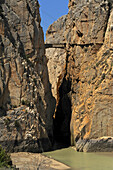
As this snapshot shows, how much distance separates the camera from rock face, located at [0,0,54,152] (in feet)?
109

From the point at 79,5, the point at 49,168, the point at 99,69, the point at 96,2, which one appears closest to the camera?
the point at 49,168

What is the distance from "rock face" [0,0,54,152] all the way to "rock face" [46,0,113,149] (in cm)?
524

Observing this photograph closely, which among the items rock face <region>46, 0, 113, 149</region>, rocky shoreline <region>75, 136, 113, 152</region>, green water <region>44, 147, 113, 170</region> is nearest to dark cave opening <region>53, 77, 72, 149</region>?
rock face <region>46, 0, 113, 149</region>

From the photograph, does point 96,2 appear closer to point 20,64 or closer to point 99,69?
point 99,69

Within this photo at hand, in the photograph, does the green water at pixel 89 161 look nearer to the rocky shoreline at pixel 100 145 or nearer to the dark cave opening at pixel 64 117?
the rocky shoreline at pixel 100 145

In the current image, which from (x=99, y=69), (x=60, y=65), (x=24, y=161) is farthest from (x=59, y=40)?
(x=24, y=161)

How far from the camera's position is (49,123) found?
131 ft

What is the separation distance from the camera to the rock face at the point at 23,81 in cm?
3338

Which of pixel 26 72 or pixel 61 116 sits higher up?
pixel 26 72

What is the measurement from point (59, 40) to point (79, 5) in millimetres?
20171

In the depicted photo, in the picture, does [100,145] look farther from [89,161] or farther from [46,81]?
[46,81]

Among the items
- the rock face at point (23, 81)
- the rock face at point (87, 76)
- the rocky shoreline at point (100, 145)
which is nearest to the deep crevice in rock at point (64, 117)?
the rock face at point (87, 76)

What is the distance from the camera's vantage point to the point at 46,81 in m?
41.9

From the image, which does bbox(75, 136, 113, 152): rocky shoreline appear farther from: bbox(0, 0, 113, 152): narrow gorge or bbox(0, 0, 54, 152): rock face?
bbox(0, 0, 54, 152): rock face
